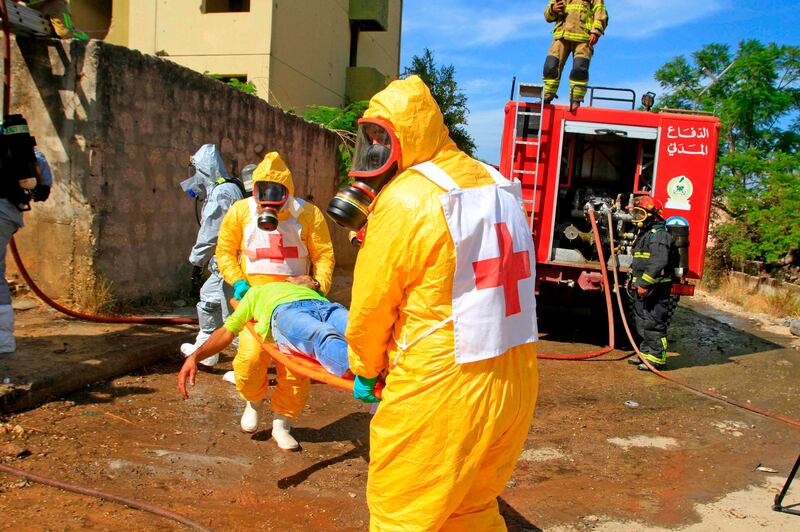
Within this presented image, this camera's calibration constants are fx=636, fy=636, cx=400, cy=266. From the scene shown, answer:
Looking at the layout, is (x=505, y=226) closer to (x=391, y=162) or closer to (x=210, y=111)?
(x=391, y=162)

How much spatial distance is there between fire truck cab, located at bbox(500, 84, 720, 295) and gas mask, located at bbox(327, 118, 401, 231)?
582 centimetres

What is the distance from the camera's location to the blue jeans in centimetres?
318

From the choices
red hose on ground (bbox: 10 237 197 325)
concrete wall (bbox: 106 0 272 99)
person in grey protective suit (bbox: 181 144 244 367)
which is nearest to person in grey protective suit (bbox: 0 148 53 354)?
red hose on ground (bbox: 10 237 197 325)

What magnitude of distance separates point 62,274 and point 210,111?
9.71 ft

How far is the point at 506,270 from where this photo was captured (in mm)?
2338

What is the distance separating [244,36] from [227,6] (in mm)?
2524

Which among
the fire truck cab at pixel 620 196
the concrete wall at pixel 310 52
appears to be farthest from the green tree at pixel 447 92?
the fire truck cab at pixel 620 196

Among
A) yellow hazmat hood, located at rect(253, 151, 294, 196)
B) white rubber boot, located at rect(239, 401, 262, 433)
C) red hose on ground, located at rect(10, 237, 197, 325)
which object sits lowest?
white rubber boot, located at rect(239, 401, 262, 433)

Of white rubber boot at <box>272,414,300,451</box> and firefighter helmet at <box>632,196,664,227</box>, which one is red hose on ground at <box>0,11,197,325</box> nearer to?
white rubber boot at <box>272,414,300,451</box>

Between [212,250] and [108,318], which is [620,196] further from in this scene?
[108,318]

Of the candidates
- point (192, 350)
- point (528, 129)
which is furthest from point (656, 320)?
point (192, 350)

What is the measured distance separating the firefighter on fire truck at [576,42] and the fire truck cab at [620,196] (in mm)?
231

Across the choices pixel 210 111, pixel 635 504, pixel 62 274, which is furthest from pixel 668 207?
pixel 62 274

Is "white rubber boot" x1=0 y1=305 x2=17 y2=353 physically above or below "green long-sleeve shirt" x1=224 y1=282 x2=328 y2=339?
below
